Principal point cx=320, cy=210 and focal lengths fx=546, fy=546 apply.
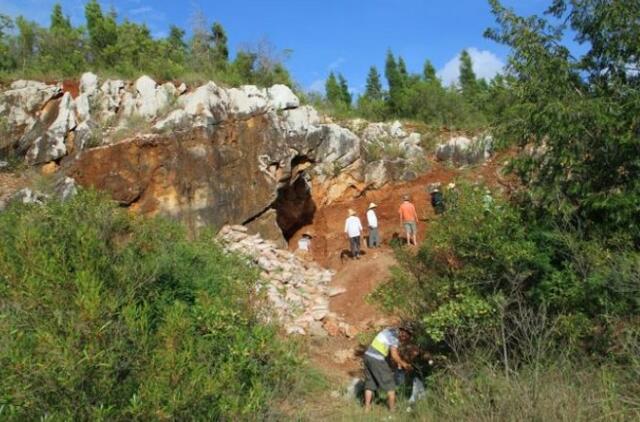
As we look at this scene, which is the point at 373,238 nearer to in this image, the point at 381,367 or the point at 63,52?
the point at 381,367

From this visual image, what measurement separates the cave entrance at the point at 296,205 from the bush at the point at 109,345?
12.3 meters

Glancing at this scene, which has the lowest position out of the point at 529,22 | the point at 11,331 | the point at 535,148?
the point at 11,331

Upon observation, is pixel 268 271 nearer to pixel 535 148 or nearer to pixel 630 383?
pixel 535 148

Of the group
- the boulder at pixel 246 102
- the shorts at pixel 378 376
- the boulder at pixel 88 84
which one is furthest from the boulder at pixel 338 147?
the shorts at pixel 378 376

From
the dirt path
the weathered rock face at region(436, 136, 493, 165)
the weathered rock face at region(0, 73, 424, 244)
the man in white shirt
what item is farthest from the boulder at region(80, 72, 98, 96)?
the weathered rock face at region(436, 136, 493, 165)

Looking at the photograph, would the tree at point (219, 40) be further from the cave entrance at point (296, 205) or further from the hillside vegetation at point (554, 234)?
the hillside vegetation at point (554, 234)

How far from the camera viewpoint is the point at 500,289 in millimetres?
7184

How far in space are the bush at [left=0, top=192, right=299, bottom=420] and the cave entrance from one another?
1225 cm

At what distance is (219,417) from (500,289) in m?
4.61

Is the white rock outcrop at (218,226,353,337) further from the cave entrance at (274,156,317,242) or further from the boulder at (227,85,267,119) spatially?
the boulder at (227,85,267,119)

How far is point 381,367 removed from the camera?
7.11m

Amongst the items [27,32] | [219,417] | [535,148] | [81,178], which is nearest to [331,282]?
[81,178]

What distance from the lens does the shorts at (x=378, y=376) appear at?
7055 millimetres

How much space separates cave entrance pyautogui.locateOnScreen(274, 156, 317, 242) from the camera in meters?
17.2
